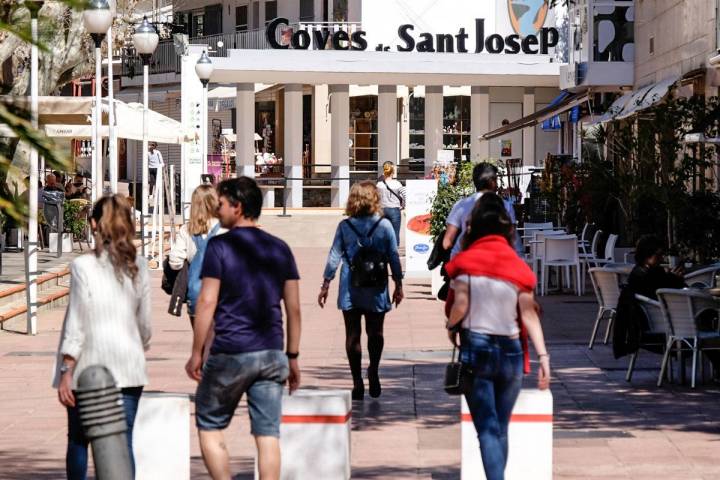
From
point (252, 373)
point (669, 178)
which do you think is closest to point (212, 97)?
point (669, 178)

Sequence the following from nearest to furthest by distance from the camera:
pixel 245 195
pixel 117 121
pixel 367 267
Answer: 1. pixel 245 195
2. pixel 367 267
3. pixel 117 121

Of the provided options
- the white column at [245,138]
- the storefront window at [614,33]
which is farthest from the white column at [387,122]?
the storefront window at [614,33]

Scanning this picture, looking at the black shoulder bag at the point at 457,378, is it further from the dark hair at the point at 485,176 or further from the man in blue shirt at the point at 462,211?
the dark hair at the point at 485,176

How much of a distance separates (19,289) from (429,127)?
29.7 m

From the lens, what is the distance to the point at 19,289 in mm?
19531

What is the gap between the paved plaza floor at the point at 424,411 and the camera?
916cm

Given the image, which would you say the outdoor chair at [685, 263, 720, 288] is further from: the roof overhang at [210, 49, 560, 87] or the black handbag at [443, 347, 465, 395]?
the roof overhang at [210, 49, 560, 87]

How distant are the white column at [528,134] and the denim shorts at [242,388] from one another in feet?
141

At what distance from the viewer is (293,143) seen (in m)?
46.9

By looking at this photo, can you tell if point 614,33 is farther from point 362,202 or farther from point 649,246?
point 362,202

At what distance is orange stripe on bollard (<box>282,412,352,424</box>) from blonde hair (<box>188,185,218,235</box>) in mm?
3303

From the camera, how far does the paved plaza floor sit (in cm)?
916

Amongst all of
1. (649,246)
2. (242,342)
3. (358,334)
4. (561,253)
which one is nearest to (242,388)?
(242,342)

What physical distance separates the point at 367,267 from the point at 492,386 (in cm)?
398
